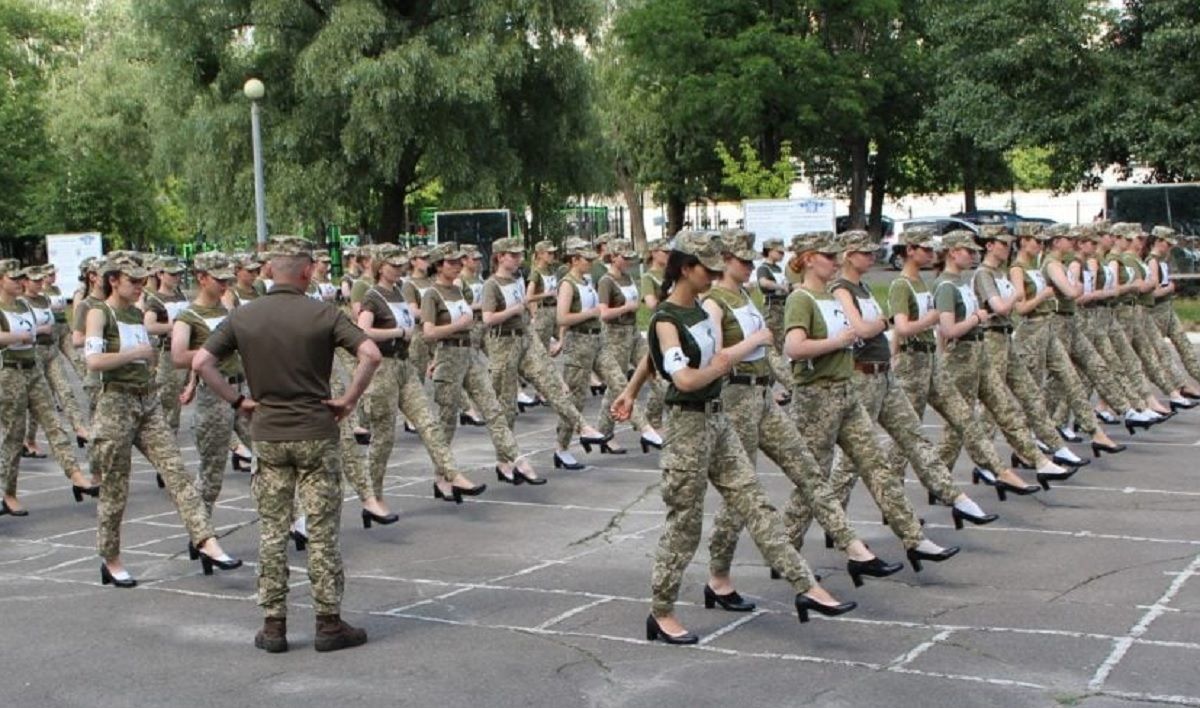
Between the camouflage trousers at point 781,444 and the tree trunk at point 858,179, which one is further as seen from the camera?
the tree trunk at point 858,179

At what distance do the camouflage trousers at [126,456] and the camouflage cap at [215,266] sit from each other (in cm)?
89

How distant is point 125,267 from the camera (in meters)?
9.91

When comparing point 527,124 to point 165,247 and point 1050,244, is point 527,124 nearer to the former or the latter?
point 1050,244

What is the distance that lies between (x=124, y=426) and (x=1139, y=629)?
231 inches

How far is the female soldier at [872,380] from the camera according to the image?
30.2ft

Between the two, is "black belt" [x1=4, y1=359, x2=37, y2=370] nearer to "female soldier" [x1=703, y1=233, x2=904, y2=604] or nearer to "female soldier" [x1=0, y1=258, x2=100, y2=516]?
"female soldier" [x1=0, y1=258, x2=100, y2=516]

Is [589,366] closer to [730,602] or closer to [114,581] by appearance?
[114,581]

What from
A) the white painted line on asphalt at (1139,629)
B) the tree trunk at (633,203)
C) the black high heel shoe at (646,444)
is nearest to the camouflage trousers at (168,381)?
the black high heel shoe at (646,444)

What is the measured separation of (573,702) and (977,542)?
4103 millimetres

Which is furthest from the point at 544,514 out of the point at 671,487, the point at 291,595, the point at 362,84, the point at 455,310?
the point at 362,84

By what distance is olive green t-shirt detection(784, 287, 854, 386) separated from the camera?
8.97m

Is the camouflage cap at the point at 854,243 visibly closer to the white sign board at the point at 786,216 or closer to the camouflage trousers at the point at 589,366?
the camouflage trousers at the point at 589,366

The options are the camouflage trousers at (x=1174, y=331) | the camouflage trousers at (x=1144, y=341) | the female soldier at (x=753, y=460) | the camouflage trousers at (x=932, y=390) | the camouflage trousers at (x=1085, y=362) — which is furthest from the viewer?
the camouflage trousers at (x=1174, y=331)

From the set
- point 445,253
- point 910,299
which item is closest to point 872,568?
point 910,299
